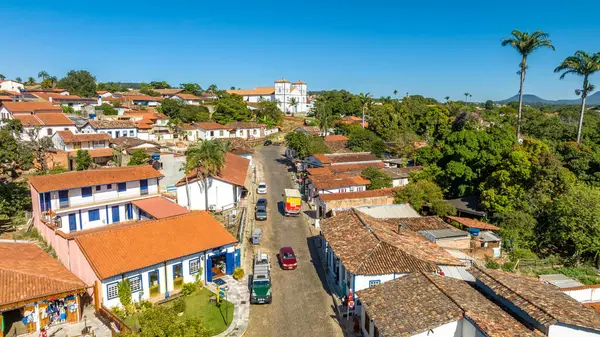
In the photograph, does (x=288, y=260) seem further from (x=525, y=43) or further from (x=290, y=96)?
(x=290, y=96)

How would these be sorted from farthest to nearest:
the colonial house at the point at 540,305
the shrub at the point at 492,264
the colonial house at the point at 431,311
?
the shrub at the point at 492,264, the colonial house at the point at 431,311, the colonial house at the point at 540,305

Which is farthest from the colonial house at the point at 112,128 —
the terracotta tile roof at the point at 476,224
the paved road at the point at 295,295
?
the terracotta tile roof at the point at 476,224

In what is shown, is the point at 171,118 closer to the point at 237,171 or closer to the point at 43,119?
the point at 43,119

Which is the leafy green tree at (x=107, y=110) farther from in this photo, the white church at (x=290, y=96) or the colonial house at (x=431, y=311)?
the colonial house at (x=431, y=311)

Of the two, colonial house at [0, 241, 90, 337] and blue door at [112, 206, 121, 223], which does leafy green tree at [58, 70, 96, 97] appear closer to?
blue door at [112, 206, 121, 223]

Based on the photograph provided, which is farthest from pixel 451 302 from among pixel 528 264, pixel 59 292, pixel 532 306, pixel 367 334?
pixel 59 292

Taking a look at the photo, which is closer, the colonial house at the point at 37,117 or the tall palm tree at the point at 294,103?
the colonial house at the point at 37,117

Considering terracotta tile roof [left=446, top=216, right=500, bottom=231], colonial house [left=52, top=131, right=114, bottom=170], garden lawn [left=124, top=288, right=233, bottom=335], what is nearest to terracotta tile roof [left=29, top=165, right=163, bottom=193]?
garden lawn [left=124, top=288, right=233, bottom=335]

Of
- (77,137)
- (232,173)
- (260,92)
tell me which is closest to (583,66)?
(232,173)
